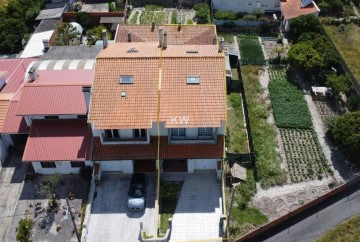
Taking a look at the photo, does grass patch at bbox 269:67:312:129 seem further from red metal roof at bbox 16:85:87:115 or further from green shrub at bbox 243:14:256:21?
red metal roof at bbox 16:85:87:115

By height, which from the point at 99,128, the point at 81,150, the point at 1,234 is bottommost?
the point at 1,234

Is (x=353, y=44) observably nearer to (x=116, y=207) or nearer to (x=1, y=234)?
(x=116, y=207)

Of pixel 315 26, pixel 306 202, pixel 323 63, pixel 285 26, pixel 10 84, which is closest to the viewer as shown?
pixel 306 202

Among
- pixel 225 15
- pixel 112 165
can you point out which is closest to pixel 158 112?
pixel 112 165

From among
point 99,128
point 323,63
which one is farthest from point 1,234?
point 323,63

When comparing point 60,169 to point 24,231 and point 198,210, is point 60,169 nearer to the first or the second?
point 24,231
